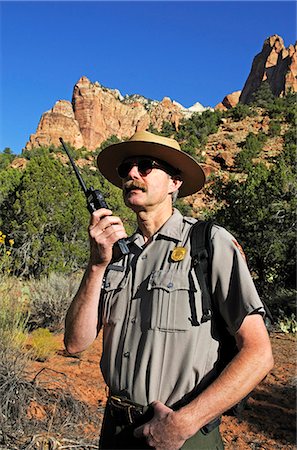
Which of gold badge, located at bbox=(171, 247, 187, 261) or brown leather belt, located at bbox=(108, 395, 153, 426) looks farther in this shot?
gold badge, located at bbox=(171, 247, 187, 261)

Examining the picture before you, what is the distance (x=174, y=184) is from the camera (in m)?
2.16

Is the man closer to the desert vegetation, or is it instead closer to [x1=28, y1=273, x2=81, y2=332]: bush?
the desert vegetation

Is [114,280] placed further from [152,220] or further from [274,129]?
[274,129]

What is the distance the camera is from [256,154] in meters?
32.4

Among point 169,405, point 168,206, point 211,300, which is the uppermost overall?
point 168,206

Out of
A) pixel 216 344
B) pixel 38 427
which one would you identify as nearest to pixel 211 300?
pixel 216 344

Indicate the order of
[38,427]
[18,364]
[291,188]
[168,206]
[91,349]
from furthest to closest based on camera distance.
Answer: [291,188] → [91,349] → [18,364] → [38,427] → [168,206]

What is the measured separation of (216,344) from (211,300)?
17cm

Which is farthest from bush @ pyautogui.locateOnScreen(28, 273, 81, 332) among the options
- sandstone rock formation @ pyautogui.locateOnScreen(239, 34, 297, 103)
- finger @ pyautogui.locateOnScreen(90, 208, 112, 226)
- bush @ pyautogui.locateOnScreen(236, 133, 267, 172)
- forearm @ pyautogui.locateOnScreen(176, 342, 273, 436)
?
sandstone rock formation @ pyautogui.locateOnScreen(239, 34, 297, 103)

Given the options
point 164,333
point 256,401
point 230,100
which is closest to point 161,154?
point 164,333

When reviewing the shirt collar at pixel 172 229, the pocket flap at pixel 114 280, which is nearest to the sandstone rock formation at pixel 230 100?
the shirt collar at pixel 172 229

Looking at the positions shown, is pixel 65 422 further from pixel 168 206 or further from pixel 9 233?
pixel 9 233

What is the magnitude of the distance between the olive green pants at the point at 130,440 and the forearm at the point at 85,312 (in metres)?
0.34

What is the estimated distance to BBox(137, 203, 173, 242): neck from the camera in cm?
198
